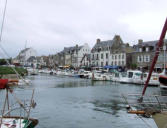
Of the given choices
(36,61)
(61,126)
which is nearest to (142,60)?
(61,126)

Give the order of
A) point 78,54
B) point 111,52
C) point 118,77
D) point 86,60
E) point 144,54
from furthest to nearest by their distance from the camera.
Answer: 1. point 78,54
2. point 86,60
3. point 111,52
4. point 144,54
5. point 118,77

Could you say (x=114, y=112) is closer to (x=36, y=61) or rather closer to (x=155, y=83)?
(x=155, y=83)

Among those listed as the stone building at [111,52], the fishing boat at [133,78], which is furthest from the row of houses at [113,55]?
the fishing boat at [133,78]

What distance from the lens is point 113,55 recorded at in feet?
344

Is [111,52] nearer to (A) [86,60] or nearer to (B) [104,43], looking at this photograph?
(B) [104,43]

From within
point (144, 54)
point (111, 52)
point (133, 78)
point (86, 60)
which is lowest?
point (133, 78)

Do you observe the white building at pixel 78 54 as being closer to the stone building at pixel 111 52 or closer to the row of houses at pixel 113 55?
the row of houses at pixel 113 55

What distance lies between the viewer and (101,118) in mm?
21594

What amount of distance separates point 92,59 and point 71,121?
9969cm

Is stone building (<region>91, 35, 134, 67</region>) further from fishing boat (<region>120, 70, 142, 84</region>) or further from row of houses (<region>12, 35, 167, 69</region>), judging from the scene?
fishing boat (<region>120, 70, 142, 84</region>)

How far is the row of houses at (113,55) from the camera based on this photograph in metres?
84.1

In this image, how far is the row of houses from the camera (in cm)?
8406

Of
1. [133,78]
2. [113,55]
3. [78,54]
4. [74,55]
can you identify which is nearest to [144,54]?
[113,55]

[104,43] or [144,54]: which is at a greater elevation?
[104,43]
